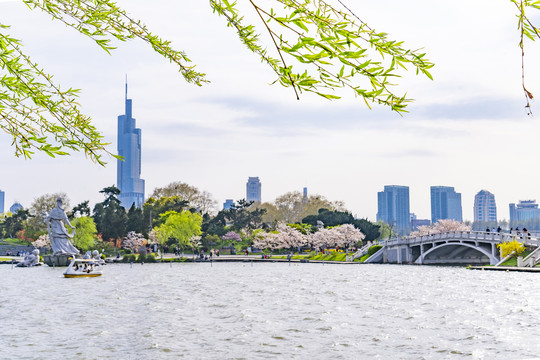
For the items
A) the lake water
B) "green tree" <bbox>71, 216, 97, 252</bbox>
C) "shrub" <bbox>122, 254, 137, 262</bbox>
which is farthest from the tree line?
the lake water

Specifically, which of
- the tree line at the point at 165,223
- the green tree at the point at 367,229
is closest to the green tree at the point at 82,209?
the tree line at the point at 165,223

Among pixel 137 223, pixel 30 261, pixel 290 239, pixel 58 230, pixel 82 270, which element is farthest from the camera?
pixel 137 223

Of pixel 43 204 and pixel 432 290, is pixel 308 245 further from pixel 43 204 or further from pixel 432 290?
pixel 432 290

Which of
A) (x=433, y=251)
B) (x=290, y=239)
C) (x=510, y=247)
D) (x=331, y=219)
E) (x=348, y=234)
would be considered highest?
(x=331, y=219)

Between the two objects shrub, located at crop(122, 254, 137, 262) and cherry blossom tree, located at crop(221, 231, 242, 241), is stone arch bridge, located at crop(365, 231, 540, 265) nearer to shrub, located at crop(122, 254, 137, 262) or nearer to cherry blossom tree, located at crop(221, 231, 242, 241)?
shrub, located at crop(122, 254, 137, 262)

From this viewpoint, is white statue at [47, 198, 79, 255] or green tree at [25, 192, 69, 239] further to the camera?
green tree at [25, 192, 69, 239]

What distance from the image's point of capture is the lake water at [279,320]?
18984 millimetres

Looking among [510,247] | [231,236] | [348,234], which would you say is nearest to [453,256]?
[510,247]

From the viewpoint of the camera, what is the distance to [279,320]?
82.6 ft

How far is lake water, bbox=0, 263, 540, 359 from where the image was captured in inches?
747

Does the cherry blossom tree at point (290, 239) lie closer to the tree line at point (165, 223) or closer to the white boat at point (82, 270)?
the tree line at point (165, 223)

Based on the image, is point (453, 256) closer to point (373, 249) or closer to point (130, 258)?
point (373, 249)

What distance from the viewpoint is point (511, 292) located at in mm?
32781

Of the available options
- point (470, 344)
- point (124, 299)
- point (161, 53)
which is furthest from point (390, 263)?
point (161, 53)
